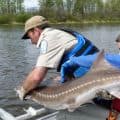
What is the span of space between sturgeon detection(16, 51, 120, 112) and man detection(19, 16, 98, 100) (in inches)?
10.6

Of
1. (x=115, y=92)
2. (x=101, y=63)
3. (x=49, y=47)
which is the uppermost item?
(x=49, y=47)

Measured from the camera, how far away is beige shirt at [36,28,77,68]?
4918 mm

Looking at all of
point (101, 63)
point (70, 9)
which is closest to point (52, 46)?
point (101, 63)

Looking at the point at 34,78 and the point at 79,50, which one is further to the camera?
the point at 79,50

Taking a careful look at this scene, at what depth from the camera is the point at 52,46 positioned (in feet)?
16.1

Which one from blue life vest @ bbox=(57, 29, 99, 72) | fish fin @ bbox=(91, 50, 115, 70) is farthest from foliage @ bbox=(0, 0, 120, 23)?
fish fin @ bbox=(91, 50, 115, 70)

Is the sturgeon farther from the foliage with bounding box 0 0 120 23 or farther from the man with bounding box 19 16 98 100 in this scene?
the foliage with bounding box 0 0 120 23

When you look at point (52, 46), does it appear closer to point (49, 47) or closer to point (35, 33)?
point (49, 47)

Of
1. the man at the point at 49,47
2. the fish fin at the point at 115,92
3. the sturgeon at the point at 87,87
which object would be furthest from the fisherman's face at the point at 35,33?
the fish fin at the point at 115,92

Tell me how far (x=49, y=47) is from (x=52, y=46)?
0.04 m

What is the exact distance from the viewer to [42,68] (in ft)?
16.1

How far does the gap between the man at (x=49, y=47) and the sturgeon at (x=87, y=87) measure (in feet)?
0.88

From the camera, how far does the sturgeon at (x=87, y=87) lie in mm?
4340

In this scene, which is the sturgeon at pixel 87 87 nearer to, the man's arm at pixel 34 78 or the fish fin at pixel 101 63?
the fish fin at pixel 101 63
